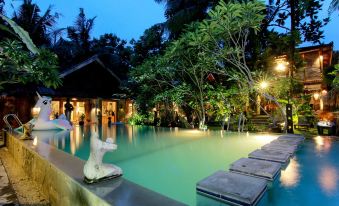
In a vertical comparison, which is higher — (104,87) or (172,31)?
(172,31)

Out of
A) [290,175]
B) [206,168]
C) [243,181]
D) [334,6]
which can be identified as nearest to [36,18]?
[206,168]

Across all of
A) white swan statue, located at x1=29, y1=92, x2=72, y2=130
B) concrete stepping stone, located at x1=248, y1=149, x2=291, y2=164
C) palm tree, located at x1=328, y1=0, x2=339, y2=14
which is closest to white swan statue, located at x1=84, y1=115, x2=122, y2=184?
concrete stepping stone, located at x1=248, y1=149, x2=291, y2=164

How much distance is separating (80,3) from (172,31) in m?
166

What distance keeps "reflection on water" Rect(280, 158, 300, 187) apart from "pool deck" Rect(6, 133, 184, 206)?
7.44ft

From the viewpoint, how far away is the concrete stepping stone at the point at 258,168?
3035 mm

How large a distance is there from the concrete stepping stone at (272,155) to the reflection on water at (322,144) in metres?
1.60

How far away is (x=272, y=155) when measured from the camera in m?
4.04

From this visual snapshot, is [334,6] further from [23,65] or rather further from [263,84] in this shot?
[23,65]

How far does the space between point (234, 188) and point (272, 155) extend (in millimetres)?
1968

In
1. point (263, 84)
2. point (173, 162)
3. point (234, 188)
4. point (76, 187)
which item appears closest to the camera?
point (76, 187)

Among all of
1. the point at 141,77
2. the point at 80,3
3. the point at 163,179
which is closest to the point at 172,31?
the point at 141,77

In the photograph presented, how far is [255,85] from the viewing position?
862cm

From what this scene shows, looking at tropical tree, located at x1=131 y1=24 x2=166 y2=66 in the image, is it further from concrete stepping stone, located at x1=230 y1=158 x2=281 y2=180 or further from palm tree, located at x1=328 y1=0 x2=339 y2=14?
concrete stepping stone, located at x1=230 y1=158 x2=281 y2=180

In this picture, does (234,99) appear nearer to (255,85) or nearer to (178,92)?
(255,85)
